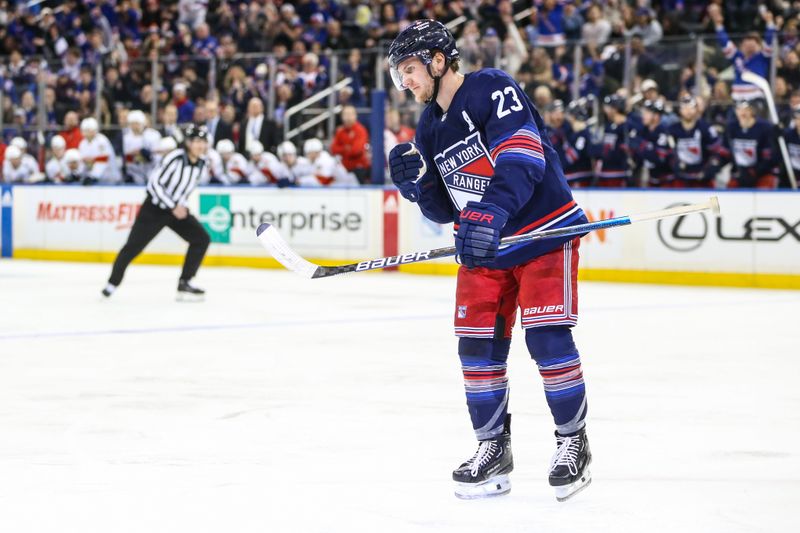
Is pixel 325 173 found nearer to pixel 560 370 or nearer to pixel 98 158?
pixel 98 158

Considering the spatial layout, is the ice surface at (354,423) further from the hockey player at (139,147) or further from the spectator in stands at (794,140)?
the hockey player at (139,147)

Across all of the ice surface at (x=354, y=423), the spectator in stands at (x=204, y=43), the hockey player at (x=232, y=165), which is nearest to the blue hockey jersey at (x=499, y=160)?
the ice surface at (x=354, y=423)

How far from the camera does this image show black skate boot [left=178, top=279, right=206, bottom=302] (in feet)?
35.2

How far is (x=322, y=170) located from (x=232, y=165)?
1.15 meters

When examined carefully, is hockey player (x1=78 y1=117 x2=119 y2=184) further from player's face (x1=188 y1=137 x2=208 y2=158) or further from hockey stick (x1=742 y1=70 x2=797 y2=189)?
hockey stick (x1=742 y1=70 x2=797 y2=189)

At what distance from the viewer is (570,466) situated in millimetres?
3824

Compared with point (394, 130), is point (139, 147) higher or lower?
lower

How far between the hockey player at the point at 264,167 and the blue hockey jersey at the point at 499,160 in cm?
1048

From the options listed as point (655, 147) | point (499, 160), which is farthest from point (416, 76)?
point (655, 147)

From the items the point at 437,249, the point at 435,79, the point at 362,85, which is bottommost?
the point at 437,249

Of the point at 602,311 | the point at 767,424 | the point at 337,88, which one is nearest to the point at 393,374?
the point at 767,424

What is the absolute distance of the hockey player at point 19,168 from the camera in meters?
16.3

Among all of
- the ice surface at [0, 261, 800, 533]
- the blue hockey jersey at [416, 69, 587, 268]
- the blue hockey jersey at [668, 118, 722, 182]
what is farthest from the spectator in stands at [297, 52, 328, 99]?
the blue hockey jersey at [416, 69, 587, 268]

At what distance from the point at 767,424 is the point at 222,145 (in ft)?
34.5
